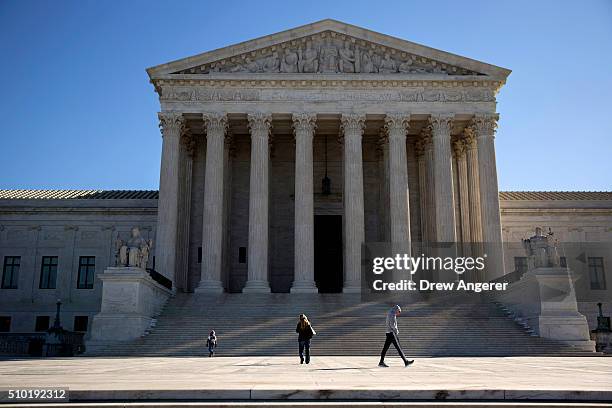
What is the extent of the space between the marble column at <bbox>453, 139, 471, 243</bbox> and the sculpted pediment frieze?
691cm

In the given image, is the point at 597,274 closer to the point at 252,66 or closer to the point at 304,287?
the point at 304,287

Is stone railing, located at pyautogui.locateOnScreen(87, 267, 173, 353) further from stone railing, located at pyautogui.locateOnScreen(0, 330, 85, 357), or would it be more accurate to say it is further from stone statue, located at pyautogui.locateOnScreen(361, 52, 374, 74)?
stone statue, located at pyautogui.locateOnScreen(361, 52, 374, 74)

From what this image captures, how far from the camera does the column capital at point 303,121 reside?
42.7 m

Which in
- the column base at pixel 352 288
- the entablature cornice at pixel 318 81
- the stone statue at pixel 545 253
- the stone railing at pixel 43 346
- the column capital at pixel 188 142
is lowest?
the stone railing at pixel 43 346

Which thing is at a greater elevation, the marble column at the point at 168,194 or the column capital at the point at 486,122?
the column capital at the point at 486,122

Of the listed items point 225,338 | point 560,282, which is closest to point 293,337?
point 225,338

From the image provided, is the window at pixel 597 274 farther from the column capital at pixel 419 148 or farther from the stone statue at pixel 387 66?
the stone statue at pixel 387 66

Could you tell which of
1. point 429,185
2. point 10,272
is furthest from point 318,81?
point 10,272

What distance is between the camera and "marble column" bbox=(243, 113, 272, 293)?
40.5 meters

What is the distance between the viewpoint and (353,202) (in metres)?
41.5

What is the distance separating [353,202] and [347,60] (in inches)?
419

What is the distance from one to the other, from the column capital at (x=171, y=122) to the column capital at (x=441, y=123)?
711 inches

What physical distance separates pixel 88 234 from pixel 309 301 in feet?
73.3

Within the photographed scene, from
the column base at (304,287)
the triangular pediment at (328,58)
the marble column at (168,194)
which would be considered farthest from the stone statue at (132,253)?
the triangular pediment at (328,58)
